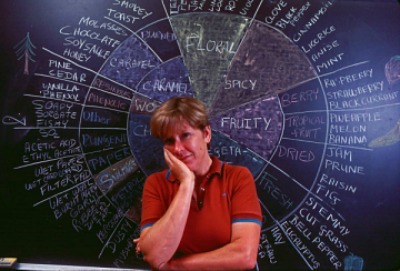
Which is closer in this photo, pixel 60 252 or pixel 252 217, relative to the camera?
pixel 252 217

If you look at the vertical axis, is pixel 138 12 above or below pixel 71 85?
above

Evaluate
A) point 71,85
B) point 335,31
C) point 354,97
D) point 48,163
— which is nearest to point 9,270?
point 48,163

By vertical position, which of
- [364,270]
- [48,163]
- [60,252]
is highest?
[48,163]

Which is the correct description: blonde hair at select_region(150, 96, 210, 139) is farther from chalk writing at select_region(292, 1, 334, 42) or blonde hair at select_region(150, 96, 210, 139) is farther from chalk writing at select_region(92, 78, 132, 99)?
Answer: chalk writing at select_region(292, 1, 334, 42)

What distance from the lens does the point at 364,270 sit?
194cm

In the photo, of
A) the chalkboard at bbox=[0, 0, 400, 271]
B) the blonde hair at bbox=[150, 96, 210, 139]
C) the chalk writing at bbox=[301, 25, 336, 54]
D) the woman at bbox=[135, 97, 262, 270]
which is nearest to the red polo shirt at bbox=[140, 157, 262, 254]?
the woman at bbox=[135, 97, 262, 270]

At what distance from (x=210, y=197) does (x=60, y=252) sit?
1.04m

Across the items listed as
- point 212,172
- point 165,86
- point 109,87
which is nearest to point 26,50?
point 109,87

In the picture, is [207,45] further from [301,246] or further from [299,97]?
[301,246]

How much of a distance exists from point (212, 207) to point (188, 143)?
301mm

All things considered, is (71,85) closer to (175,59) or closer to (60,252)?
(175,59)

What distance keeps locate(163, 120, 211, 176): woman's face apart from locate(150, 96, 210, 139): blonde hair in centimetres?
2

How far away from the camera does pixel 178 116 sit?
1.50 metres

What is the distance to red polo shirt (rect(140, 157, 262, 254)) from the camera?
1459 millimetres
